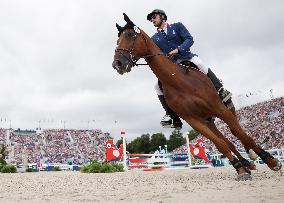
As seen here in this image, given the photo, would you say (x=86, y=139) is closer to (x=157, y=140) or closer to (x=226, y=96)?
(x=157, y=140)

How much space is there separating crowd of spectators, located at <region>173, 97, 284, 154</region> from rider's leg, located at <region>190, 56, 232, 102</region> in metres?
29.3

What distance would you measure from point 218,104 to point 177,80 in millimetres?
937

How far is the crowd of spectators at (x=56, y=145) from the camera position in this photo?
193ft

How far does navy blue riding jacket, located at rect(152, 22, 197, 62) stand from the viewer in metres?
7.21

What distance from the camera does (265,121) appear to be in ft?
154

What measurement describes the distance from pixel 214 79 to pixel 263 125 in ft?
136

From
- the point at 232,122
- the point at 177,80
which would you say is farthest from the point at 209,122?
the point at 177,80

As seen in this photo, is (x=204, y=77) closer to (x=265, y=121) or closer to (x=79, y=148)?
(x=265, y=121)

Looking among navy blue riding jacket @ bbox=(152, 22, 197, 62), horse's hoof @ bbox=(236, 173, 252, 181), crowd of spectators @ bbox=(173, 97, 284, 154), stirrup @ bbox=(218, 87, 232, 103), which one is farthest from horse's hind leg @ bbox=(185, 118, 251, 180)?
crowd of spectators @ bbox=(173, 97, 284, 154)

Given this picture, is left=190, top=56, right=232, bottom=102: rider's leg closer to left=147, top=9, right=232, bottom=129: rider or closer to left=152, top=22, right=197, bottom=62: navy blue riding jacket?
left=147, top=9, right=232, bottom=129: rider

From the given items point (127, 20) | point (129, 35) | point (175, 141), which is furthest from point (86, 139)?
point (129, 35)

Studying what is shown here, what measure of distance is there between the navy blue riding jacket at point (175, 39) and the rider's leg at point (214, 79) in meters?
0.20

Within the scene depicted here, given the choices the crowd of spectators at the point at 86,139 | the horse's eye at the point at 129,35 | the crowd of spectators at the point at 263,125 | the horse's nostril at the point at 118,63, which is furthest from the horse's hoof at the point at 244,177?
the crowd of spectators at the point at 86,139

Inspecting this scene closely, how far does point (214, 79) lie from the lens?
7262mm
